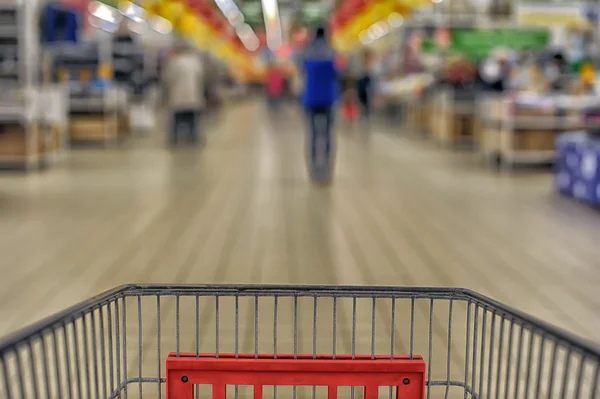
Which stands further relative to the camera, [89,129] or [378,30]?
[378,30]

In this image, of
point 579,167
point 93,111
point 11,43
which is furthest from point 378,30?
point 579,167

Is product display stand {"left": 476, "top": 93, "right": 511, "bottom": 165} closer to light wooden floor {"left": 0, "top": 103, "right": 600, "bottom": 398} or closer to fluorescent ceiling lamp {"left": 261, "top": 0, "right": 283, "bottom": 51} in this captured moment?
light wooden floor {"left": 0, "top": 103, "right": 600, "bottom": 398}

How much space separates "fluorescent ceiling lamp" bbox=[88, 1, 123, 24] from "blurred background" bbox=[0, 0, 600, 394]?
303mm

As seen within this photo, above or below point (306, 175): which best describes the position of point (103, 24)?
above

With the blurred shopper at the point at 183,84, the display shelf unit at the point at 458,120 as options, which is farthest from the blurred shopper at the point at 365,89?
the blurred shopper at the point at 183,84

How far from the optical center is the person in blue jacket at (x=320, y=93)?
969cm

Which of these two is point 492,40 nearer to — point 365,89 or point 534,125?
point 365,89

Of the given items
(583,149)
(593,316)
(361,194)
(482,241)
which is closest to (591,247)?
(482,241)

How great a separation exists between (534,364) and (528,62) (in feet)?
43.0

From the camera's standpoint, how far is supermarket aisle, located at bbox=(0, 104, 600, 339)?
5.08 meters

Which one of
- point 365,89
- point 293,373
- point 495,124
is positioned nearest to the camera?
point 293,373

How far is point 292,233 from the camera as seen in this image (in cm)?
677

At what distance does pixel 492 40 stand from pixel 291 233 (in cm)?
1487

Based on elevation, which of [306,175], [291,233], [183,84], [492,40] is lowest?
[291,233]
